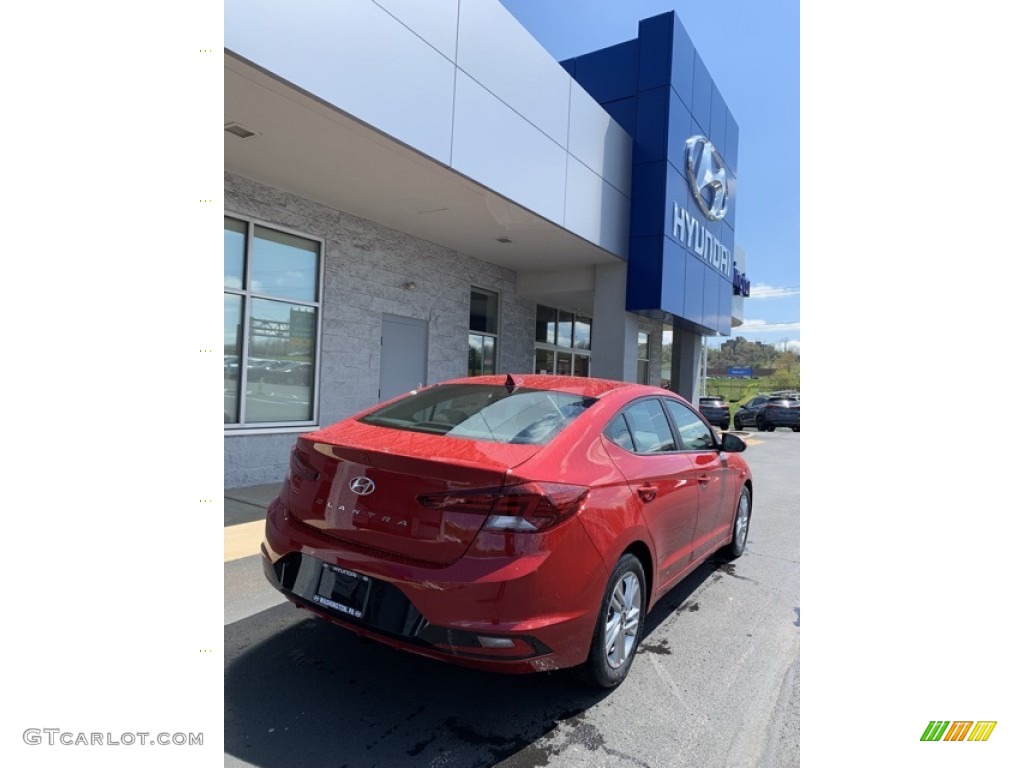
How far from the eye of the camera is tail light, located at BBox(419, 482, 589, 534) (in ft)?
7.66

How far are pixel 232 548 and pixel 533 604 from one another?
329 cm

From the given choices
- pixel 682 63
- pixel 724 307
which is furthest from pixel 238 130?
pixel 724 307

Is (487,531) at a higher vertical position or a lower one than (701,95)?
lower

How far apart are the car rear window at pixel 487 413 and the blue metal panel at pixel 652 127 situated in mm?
9010

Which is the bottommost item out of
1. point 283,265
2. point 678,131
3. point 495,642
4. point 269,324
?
point 495,642

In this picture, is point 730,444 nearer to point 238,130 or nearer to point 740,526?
point 740,526

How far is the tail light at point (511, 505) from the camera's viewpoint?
2336mm

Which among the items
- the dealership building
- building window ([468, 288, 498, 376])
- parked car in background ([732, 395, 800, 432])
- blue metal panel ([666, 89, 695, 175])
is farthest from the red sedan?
parked car in background ([732, 395, 800, 432])

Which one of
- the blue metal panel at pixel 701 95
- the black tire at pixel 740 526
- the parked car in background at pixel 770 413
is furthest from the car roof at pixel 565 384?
the parked car in background at pixel 770 413

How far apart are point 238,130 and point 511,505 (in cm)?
515

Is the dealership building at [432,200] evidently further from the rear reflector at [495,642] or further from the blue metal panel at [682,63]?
the rear reflector at [495,642]

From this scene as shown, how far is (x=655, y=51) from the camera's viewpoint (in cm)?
1127
